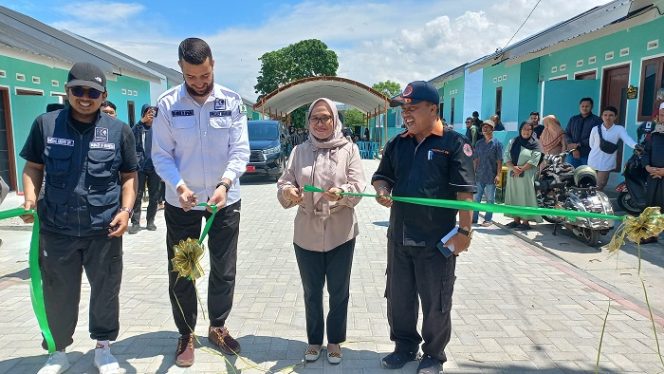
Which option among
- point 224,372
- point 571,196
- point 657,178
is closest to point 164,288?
point 224,372

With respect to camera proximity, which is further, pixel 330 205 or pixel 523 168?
pixel 523 168

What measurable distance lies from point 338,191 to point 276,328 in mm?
1588

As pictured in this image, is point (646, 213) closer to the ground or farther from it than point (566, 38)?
closer to the ground

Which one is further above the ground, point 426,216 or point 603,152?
point 603,152

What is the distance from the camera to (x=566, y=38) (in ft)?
32.7

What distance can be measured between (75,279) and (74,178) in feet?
2.23

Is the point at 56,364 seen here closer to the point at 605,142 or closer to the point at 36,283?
the point at 36,283

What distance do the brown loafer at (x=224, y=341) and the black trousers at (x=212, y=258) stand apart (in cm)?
10

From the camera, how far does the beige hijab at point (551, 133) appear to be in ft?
27.5

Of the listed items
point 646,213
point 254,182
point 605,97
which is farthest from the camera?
point 254,182

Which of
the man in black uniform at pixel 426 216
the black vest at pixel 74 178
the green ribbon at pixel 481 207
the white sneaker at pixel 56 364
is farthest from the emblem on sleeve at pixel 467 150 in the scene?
the white sneaker at pixel 56 364

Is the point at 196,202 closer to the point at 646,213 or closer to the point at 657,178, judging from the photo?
the point at 646,213

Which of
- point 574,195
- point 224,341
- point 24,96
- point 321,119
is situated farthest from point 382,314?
point 24,96

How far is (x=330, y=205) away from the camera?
3094 mm
